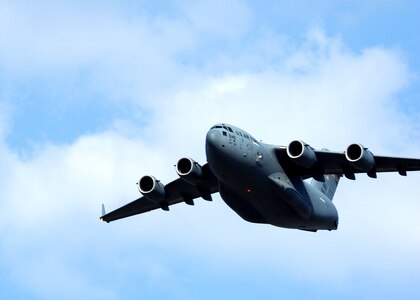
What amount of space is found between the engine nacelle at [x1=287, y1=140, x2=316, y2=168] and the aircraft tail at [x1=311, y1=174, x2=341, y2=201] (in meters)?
6.17

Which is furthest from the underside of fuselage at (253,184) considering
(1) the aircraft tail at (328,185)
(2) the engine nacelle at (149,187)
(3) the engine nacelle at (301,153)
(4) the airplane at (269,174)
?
(2) the engine nacelle at (149,187)

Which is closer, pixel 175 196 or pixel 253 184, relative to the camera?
pixel 253 184

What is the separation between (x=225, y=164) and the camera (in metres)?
32.6

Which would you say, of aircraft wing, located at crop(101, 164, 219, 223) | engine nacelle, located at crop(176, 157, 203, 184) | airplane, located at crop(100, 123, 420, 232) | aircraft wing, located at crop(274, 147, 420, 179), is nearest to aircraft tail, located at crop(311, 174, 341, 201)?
airplane, located at crop(100, 123, 420, 232)

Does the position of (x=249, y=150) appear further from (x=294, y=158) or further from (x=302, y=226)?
(x=302, y=226)

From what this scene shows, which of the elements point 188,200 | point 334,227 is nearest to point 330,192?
point 334,227

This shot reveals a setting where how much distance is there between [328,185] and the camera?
137 ft

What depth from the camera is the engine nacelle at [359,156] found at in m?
33.4

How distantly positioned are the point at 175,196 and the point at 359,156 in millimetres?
8921

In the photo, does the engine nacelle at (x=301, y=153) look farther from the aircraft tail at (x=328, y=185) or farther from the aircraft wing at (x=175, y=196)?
the aircraft tail at (x=328, y=185)

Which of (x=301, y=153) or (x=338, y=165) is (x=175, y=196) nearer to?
(x=338, y=165)

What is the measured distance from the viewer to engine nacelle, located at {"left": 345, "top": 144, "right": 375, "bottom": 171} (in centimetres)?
3338

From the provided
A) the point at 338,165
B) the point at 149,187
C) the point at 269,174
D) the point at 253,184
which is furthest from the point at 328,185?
the point at 253,184

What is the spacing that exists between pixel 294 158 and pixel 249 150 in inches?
64.3
